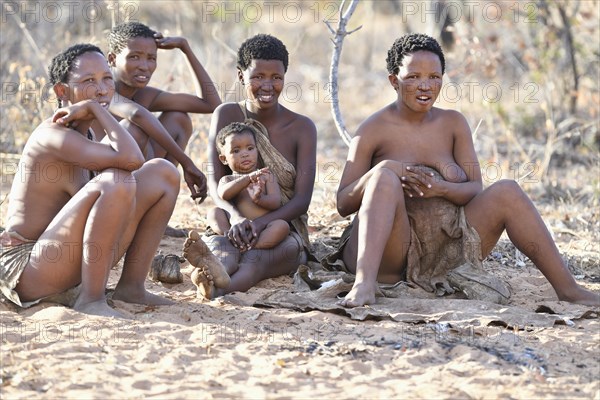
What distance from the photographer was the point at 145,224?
12.8ft

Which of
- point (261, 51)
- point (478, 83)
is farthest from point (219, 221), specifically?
point (478, 83)

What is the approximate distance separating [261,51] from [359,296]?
1504mm

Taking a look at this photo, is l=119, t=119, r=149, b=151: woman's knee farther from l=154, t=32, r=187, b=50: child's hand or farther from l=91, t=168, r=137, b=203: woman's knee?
l=91, t=168, r=137, b=203: woman's knee

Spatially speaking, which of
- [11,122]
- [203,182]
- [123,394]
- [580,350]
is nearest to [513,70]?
[11,122]

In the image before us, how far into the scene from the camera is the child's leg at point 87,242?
3.58 metres

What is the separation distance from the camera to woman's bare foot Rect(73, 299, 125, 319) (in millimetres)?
3643

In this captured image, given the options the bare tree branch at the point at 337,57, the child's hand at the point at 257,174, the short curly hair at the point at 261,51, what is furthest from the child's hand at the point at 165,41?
the child's hand at the point at 257,174

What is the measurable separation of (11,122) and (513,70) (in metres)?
6.16

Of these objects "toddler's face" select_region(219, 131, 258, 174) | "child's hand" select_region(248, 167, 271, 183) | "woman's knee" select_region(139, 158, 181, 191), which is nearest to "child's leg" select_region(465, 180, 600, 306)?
"child's hand" select_region(248, 167, 271, 183)

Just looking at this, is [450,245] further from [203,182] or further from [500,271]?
[203,182]

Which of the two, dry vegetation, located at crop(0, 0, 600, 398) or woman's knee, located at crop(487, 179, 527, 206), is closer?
dry vegetation, located at crop(0, 0, 600, 398)

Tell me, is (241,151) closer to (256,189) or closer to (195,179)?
(256,189)

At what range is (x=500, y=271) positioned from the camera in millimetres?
4934

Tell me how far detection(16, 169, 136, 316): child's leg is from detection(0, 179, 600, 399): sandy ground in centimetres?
11
